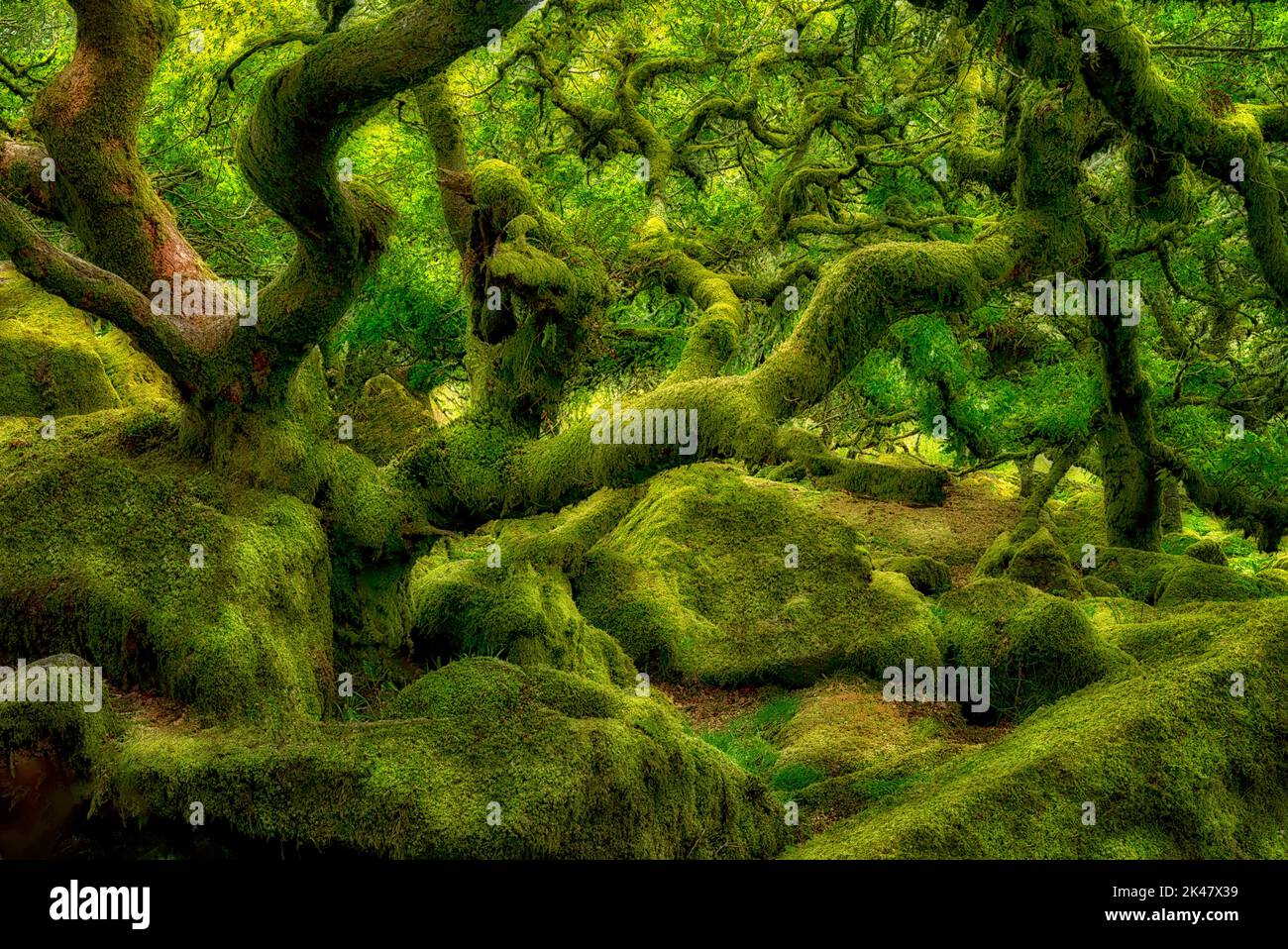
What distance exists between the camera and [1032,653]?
9.37m

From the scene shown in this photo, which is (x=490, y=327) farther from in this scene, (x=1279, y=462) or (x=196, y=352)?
(x=1279, y=462)

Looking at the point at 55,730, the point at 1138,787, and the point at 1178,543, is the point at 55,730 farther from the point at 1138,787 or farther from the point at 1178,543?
the point at 1178,543

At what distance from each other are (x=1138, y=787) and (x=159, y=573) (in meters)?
6.64

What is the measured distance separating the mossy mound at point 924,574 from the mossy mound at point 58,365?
9.41 meters

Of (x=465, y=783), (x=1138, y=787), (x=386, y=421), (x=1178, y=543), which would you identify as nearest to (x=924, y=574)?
(x=1178, y=543)

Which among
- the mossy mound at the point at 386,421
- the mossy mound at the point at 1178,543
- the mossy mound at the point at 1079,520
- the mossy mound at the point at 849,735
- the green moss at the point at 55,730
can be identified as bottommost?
the mossy mound at the point at 849,735

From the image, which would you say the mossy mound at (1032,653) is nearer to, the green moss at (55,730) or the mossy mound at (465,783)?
the mossy mound at (465,783)

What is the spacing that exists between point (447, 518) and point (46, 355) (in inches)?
208

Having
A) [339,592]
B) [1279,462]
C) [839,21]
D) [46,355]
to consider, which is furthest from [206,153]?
[1279,462]

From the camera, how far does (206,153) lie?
12719 millimetres

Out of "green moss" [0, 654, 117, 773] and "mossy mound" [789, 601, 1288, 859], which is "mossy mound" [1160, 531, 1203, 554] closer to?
"mossy mound" [789, 601, 1288, 859]

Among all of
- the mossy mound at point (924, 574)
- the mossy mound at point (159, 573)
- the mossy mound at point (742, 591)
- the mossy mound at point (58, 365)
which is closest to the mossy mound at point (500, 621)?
the mossy mound at point (742, 591)

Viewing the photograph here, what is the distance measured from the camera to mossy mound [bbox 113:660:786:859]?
5156 mm

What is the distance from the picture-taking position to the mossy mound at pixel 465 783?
5.16 metres
